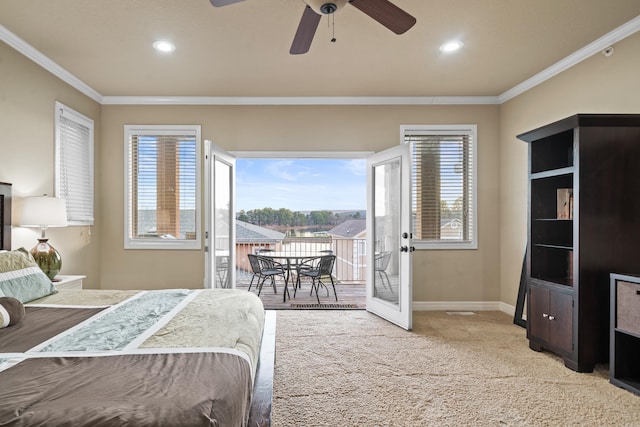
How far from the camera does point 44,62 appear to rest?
326cm

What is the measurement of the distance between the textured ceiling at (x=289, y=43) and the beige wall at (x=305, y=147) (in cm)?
31

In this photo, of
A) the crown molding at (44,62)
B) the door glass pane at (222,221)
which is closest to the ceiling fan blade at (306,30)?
the door glass pane at (222,221)

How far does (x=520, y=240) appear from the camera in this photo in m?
4.04

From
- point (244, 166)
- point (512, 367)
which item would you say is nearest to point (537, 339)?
point (512, 367)

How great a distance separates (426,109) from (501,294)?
102 inches

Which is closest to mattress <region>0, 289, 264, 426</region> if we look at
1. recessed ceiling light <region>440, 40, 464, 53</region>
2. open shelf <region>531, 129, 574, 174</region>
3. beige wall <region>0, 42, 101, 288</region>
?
beige wall <region>0, 42, 101, 288</region>

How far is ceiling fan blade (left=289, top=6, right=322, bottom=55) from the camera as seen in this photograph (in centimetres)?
192

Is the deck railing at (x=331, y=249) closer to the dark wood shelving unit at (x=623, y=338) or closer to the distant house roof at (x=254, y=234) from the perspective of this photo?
the distant house roof at (x=254, y=234)

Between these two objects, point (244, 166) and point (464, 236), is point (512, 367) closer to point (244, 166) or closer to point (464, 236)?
point (464, 236)

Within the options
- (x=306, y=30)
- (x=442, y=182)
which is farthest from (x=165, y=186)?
(x=442, y=182)

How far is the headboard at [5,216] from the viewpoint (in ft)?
9.16

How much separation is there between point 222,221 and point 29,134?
193 centimetres

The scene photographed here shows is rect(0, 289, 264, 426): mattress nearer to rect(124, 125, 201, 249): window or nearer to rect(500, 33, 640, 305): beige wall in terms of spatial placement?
rect(124, 125, 201, 249): window

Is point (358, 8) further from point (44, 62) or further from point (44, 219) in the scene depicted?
point (44, 62)
